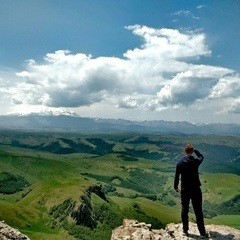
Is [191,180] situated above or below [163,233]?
above

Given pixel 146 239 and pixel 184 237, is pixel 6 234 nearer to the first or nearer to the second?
pixel 146 239

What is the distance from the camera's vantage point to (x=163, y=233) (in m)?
21.9

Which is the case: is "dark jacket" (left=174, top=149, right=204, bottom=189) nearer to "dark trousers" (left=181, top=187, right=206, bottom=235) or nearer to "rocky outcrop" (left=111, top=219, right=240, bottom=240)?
"dark trousers" (left=181, top=187, right=206, bottom=235)

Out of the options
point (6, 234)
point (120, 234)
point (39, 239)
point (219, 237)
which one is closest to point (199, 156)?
point (219, 237)

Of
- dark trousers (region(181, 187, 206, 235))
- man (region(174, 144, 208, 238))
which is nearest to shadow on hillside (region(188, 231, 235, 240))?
man (region(174, 144, 208, 238))

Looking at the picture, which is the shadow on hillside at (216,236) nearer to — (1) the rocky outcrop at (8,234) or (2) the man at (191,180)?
(2) the man at (191,180)

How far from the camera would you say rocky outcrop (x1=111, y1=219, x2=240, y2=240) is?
67.3ft

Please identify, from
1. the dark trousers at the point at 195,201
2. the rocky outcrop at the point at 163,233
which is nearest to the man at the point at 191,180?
the dark trousers at the point at 195,201

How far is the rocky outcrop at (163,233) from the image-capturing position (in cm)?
2052

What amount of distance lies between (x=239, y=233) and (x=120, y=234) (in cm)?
905

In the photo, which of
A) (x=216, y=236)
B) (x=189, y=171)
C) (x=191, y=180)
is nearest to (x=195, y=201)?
(x=191, y=180)

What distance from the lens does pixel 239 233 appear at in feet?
72.8

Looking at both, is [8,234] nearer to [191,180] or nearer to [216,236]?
[191,180]

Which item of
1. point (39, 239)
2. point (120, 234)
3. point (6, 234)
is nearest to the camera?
point (6, 234)
